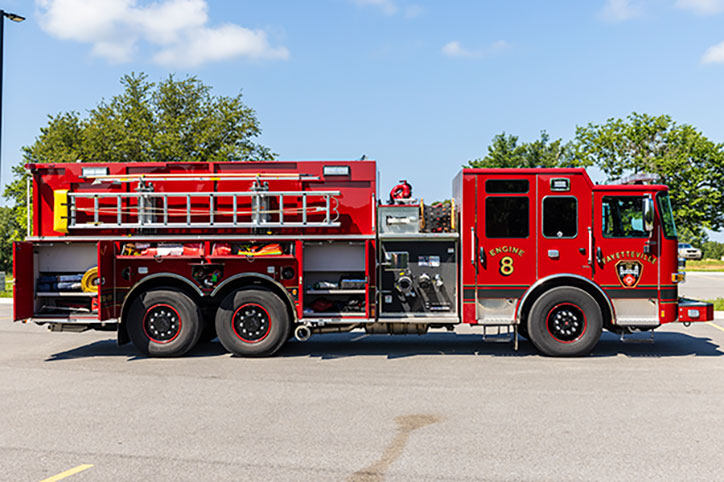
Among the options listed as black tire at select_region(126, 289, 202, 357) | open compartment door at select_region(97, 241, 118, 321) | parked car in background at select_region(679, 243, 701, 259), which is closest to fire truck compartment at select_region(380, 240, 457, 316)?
black tire at select_region(126, 289, 202, 357)

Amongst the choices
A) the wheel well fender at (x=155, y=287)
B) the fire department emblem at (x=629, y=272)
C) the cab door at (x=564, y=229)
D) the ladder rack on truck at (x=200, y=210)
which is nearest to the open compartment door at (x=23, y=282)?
the ladder rack on truck at (x=200, y=210)

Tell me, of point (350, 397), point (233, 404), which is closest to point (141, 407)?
point (233, 404)

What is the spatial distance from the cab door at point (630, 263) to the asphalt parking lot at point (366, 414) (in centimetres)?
81

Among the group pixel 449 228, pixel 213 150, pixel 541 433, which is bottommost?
pixel 541 433

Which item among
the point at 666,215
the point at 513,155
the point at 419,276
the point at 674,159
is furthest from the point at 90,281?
the point at 513,155

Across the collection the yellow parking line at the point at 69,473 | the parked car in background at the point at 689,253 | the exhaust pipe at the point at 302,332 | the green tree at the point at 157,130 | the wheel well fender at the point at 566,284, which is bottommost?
the yellow parking line at the point at 69,473

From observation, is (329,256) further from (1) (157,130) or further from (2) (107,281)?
(1) (157,130)

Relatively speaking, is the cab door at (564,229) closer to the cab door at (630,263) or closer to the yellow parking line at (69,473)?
the cab door at (630,263)

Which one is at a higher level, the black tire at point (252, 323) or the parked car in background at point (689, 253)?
the parked car in background at point (689, 253)

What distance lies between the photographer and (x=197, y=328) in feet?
32.9

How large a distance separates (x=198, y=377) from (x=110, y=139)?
1958cm

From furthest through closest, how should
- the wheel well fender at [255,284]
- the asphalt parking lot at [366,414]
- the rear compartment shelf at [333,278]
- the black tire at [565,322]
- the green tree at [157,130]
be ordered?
the green tree at [157,130]
the rear compartment shelf at [333,278]
the wheel well fender at [255,284]
the black tire at [565,322]
the asphalt parking lot at [366,414]

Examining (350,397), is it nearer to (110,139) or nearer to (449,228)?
(449,228)

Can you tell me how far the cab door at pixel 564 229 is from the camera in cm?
984
